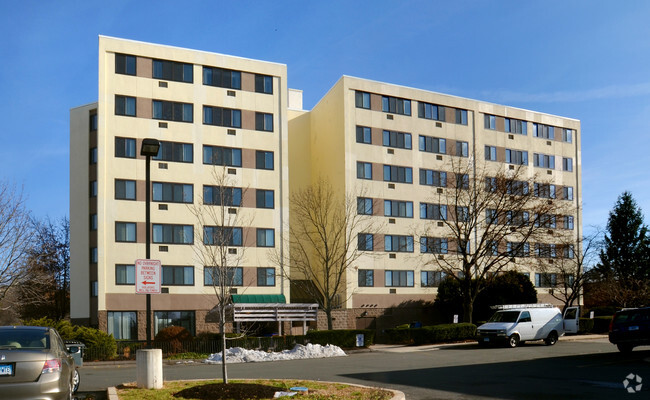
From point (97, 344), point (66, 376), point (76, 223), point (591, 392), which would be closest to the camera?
point (66, 376)

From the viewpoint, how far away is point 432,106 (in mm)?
53406

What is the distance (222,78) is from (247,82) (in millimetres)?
1826

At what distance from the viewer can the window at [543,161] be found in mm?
58531

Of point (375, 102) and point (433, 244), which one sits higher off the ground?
point (375, 102)

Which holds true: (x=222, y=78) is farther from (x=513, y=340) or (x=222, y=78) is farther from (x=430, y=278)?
(x=513, y=340)

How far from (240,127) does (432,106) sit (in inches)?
647

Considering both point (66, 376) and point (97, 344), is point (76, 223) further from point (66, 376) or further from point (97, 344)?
point (66, 376)

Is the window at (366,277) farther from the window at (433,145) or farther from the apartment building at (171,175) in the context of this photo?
A: the window at (433,145)

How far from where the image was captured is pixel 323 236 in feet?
158

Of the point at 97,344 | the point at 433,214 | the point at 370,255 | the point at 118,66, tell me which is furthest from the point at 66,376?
the point at 433,214

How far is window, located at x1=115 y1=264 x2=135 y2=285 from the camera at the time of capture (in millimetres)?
41406

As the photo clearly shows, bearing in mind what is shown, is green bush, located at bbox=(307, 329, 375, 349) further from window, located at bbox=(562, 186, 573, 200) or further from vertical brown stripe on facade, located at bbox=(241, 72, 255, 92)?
window, located at bbox=(562, 186, 573, 200)

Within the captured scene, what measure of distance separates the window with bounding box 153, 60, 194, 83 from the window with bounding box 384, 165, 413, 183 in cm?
1604

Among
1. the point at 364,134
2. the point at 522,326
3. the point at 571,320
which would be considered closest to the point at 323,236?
the point at 364,134
